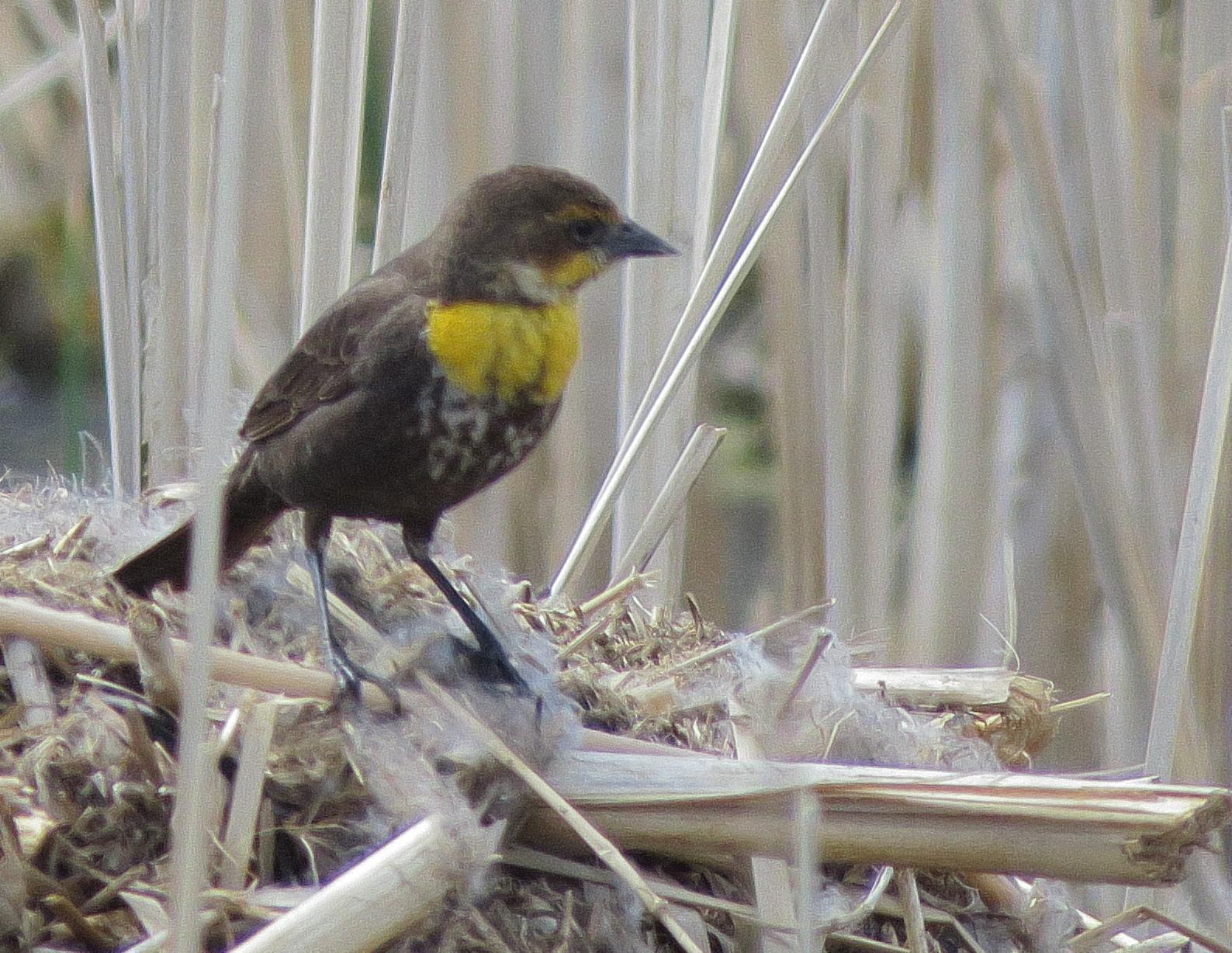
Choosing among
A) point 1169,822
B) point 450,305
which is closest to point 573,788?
point 1169,822

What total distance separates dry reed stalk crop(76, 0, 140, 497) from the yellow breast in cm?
51

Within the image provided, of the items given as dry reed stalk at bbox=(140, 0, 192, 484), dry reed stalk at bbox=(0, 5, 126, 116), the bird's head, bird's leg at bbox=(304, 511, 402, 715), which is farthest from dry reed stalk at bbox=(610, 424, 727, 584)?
dry reed stalk at bbox=(0, 5, 126, 116)

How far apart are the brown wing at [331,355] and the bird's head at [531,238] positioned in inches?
2.9

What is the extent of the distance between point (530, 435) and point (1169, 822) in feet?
2.91

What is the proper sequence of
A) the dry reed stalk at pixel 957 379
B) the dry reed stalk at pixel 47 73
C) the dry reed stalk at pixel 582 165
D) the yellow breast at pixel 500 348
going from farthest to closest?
1. the dry reed stalk at pixel 47 73
2. the dry reed stalk at pixel 582 165
3. the dry reed stalk at pixel 957 379
4. the yellow breast at pixel 500 348

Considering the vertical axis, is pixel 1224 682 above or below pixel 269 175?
below

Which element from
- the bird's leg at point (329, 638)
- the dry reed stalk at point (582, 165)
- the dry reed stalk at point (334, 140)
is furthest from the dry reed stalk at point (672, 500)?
the dry reed stalk at point (334, 140)

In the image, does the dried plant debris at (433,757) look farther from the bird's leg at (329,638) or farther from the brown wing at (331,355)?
the brown wing at (331,355)

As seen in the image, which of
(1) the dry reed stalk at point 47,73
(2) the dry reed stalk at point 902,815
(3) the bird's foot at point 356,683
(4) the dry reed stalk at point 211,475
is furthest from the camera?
(1) the dry reed stalk at point 47,73

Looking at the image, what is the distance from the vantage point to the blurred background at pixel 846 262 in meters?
2.06

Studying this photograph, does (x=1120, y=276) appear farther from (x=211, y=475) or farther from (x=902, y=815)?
(x=211, y=475)

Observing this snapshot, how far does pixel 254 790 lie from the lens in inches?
55.1

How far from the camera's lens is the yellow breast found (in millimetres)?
1883

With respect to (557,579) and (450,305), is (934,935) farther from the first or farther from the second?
(450,305)
